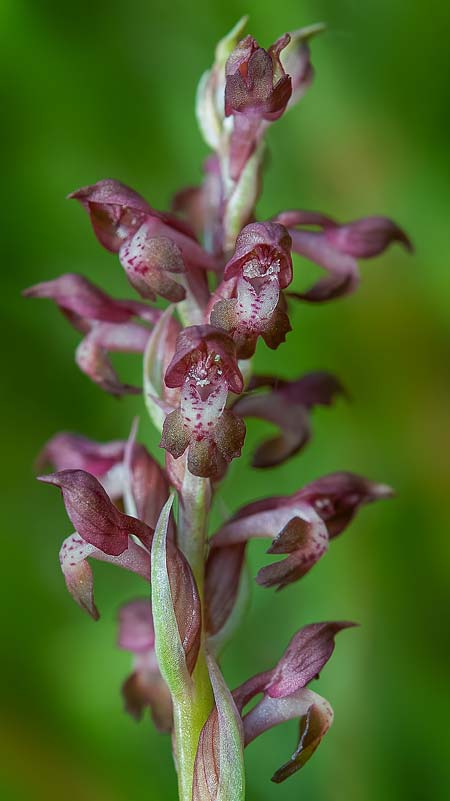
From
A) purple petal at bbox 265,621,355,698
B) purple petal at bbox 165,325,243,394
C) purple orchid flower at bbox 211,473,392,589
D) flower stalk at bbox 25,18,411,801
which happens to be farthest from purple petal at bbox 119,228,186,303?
purple petal at bbox 265,621,355,698

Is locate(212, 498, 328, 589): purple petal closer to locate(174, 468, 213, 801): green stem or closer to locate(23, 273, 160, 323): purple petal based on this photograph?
locate(174, 468, 213, 801): green stem

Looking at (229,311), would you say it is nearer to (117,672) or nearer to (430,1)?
(117,672)

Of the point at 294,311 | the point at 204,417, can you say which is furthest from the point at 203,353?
the point at 294,311

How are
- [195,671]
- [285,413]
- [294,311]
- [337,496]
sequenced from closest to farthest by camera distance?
[195,671] < [337,496] < [285,413] < [294,311]

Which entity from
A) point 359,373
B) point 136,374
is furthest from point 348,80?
point 136,374

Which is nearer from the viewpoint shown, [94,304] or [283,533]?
[283,533]

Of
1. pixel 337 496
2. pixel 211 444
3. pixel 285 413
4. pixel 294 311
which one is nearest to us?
pixel 211 444

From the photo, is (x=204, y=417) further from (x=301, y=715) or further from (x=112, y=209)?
(x=301, y=715)

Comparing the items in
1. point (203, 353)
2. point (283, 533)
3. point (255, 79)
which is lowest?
point (283, 533)
